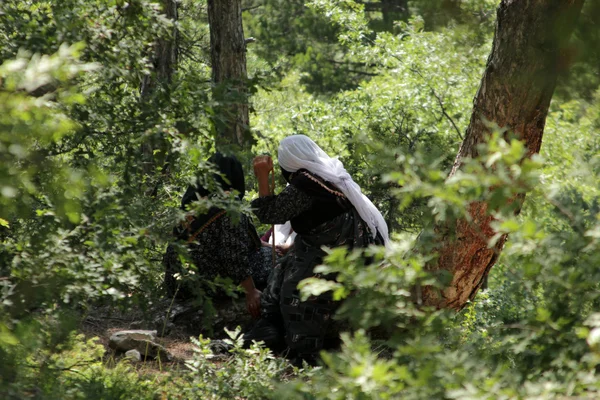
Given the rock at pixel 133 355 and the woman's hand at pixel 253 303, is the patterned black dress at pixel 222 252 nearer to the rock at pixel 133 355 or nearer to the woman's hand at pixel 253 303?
the woman's hand at pixel 253 303

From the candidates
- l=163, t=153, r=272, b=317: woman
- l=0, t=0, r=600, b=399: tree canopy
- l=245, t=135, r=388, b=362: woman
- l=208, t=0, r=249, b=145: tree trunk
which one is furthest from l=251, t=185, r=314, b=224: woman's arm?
l=208, t=0, r=249, b=145: tree trunk


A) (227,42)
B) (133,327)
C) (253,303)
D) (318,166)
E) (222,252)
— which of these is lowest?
(133,327)

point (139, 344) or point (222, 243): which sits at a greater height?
point (222, 243)

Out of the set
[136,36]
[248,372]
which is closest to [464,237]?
[248,372]

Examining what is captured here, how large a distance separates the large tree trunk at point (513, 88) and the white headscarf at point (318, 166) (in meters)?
0.73

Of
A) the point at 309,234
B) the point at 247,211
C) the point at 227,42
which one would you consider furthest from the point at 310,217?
the point at 227,42

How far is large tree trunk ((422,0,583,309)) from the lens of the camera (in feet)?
13.4

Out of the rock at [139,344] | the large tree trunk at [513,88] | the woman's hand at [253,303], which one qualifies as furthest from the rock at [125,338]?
the large tree trunk at [513,88]

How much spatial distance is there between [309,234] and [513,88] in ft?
5.74

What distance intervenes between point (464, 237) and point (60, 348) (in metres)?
2.62

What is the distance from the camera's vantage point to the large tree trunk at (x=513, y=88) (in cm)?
407

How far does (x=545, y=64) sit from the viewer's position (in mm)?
4074

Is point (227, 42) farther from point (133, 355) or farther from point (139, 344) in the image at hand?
point (133, 355)

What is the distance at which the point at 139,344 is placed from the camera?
4805 mm
